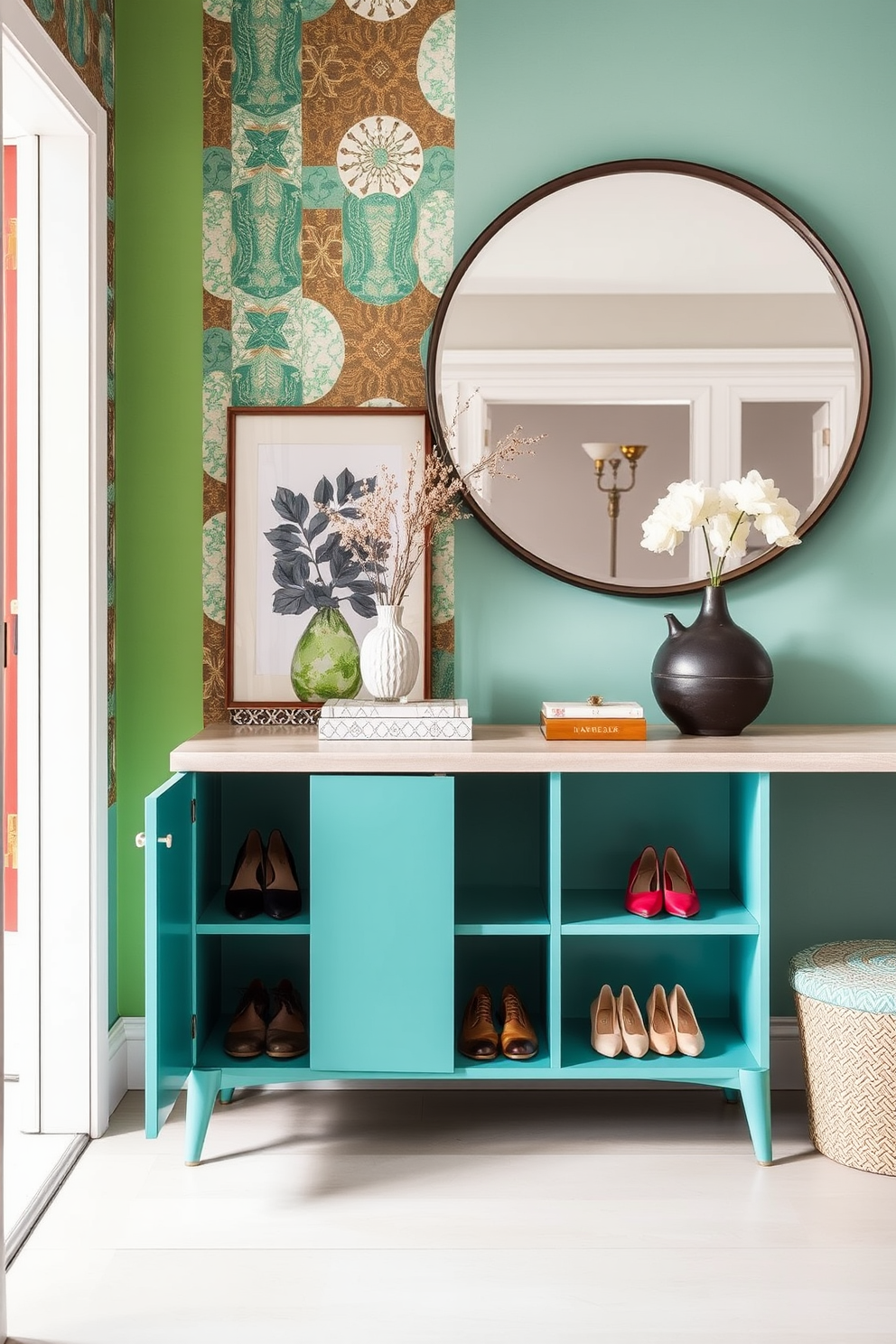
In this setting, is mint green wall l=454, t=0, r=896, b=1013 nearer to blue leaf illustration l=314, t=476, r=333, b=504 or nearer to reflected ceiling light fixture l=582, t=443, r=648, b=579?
reflected ceiling light fixture l=582, t=443, r=648, b=579

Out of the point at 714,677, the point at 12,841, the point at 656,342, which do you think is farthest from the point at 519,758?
the point at 12,841

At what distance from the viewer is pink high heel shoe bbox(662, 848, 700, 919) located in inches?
87.3

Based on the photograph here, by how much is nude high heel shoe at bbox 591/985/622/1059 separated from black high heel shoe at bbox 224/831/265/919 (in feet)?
2.35

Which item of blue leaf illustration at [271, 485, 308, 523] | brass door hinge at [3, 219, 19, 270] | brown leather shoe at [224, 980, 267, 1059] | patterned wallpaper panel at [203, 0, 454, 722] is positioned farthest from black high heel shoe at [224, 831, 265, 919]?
brass door hinge at [3, 219, 19, 270]

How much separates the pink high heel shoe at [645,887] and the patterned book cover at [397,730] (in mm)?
474

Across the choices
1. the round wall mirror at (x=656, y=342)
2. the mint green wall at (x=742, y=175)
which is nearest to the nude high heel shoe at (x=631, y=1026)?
the mint green wall at (x=742, y=175)

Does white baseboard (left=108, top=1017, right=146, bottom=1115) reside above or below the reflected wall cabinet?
below

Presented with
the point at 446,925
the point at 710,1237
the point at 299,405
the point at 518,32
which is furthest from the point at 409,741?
the point at 518,32

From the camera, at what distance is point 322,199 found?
2.49 meters

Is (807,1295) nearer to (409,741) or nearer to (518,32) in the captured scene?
(409,741)

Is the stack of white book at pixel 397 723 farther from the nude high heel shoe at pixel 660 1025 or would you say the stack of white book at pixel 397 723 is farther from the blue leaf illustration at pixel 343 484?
the nude high heel shoe at pixel 660 1025

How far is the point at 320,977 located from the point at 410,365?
1332 mm

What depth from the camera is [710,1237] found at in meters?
1.91

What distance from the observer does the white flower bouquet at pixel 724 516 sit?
2.22 meters
